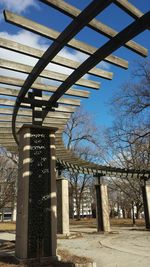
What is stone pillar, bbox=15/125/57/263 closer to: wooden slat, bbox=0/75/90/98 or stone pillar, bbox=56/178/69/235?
wooden slat, bbox=0/75/90/98

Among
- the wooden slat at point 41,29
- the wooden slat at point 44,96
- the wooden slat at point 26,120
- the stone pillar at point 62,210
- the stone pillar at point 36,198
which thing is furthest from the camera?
the stone pillar at point 62,210

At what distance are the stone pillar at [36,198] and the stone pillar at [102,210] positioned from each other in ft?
36.7

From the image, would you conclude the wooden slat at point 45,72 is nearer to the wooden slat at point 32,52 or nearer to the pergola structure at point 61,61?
the pergola structure at point 61,61

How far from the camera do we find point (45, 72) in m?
6.80

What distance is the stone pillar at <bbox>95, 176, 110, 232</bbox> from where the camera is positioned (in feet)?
57.0

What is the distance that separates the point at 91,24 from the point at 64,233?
12.5 meters

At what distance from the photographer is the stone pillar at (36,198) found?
6570 millimetres

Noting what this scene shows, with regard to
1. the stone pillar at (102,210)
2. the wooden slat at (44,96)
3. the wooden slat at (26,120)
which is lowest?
the stone pillar at (102,210)

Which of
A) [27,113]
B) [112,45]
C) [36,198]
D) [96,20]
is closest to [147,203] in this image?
[27,113]

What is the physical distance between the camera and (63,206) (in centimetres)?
1531

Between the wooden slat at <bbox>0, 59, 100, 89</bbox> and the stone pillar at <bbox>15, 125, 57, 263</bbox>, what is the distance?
5.10ft

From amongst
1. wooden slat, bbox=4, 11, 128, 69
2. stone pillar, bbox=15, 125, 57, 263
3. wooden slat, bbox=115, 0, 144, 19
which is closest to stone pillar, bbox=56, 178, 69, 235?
stone pillar, bbox=15, 125, 57, 263

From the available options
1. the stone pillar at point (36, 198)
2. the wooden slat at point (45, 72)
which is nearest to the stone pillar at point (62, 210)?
the stone pillar at point (36, 198)

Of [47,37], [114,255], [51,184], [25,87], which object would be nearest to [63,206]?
[114,255]
